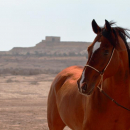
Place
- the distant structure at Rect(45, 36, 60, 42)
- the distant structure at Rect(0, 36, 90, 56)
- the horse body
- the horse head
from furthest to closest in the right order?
the distant structure at Rect(45, 36, 60, 42)
the distant structure at Rect(0, 36, 90, 56)
the horse body
the horse head

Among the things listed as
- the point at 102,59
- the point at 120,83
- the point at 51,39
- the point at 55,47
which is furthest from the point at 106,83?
the point at 51,39

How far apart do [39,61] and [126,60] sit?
72.2m

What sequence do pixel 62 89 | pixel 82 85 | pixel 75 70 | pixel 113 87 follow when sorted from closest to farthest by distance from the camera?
pixel 82 85
pixel 113 87
pixel 62 89
pixel 75 70

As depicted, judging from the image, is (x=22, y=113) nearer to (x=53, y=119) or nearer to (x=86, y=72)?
(x=53, y=119)

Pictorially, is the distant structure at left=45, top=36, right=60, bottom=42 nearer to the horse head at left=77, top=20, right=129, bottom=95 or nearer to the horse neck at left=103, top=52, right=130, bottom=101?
the horse neck at left=103, top=52, right=130, bottom=101

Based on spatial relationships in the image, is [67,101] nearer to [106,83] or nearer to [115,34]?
[106,83]

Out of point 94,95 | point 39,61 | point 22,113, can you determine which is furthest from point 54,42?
point 94,95

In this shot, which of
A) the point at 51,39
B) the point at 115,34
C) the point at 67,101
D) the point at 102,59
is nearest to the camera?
the point at 102,59

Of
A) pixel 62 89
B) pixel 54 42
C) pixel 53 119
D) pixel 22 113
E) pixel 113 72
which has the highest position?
pixel 113 72

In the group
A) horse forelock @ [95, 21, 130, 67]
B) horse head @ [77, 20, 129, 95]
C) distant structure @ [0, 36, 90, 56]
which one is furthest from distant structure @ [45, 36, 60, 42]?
horse head @ [77, 20, 129, 95]

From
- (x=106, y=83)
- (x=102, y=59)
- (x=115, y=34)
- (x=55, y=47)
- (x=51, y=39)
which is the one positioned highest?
(x=115, y=34)

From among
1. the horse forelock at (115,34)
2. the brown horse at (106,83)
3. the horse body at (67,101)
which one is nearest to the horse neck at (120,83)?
the brown horse at (106,83)

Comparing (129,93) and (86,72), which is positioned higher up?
(86,72)

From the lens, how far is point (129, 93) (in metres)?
4.49
